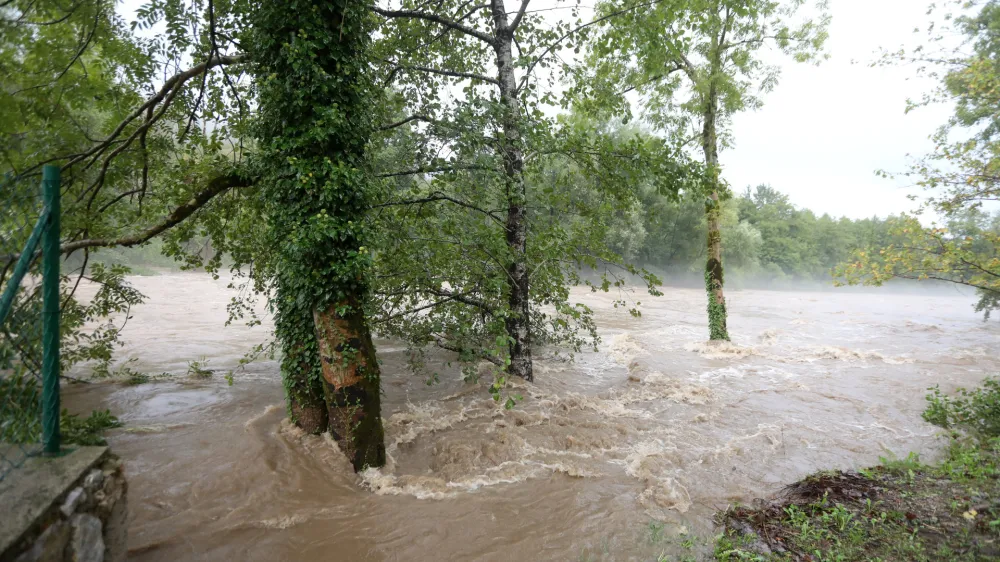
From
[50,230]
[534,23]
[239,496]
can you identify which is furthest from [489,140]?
[239,496]

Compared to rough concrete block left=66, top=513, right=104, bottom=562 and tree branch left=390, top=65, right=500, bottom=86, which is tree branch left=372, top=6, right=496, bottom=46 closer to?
tree branch left=390, top=65, right=500, bottom=86

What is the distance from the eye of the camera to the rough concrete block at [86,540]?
2404 millimetres

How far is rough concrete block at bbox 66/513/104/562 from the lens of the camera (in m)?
2.40

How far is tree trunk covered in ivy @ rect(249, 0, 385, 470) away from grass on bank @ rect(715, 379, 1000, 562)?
3886mm

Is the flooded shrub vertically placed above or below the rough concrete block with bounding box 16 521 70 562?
below

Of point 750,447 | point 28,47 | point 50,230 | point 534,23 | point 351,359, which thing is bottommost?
point 750,447

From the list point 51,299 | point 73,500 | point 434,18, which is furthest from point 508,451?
point 434,18

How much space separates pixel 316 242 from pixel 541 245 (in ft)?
12.5

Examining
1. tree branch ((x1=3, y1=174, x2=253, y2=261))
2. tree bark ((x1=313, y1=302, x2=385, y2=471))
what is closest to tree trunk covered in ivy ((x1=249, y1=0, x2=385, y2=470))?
tree bark ((x1=313, y1=302, x2=385, y2=471))

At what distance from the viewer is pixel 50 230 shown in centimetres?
269

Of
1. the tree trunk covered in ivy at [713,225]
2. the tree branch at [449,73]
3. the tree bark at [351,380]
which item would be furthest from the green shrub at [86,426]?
the tree trunk covered in ivy at [713,225]

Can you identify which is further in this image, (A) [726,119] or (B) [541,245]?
(A) [726,119]

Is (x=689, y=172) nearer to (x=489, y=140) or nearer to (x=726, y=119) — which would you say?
(x=489, y=140)

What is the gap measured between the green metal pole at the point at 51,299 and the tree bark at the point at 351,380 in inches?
94.2
